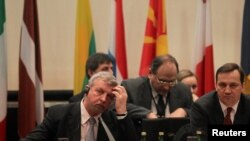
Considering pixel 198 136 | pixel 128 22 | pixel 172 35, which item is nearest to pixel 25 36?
pixel 128 22

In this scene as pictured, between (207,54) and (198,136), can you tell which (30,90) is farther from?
(198,136)

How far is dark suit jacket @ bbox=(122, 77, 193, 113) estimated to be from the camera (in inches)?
171

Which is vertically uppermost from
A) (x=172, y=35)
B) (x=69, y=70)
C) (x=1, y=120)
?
(x=172, y=35)

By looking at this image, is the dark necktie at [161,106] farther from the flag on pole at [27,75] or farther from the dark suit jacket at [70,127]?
the flag on pole at [27,75]

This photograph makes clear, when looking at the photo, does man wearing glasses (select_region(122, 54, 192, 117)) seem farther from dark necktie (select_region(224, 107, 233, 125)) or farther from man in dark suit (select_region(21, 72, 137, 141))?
man in dark suit (select_region(21, 72, 137, 141))

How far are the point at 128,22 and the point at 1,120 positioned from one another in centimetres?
214

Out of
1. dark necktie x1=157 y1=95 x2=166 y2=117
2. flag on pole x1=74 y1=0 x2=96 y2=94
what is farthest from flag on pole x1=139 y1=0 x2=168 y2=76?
dark necktie x1=157 y1=95 x2=166 y2=117

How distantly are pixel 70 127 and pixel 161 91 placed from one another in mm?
1155

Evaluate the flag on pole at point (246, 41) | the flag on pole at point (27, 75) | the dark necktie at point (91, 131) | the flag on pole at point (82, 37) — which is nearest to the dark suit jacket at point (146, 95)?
the dark necktie at point (91, 131)

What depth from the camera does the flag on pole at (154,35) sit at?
234 inches

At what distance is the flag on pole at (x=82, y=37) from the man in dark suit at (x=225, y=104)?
226 cm

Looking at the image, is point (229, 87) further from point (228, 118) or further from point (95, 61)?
point (95, 61)

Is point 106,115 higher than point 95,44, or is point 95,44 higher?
point 95,44

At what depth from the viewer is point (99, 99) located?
134 inches
